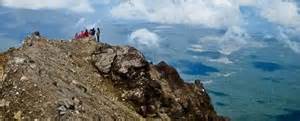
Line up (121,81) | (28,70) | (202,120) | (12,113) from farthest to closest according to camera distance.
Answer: (202,120), (121,81), (28,70), (12,113)

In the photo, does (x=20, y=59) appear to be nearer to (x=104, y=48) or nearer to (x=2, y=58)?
(x=2, y=58)

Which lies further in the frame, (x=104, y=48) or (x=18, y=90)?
(x=104, y=48)

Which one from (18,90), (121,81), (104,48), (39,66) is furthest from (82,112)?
(104,48)

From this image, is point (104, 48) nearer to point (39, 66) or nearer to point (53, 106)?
point (39, 66)

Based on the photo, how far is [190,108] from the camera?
6056cm

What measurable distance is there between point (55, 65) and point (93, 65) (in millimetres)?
6415

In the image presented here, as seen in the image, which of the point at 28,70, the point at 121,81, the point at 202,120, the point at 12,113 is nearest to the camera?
the point at 12,113

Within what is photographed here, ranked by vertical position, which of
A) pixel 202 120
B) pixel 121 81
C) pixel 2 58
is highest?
→ pixel 2 58

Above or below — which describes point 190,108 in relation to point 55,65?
below

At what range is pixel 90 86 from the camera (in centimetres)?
5306

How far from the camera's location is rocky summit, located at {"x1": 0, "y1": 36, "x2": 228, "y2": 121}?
42.8 metres

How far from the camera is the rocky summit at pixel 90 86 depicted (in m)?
42.8

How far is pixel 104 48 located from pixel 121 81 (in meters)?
6.87

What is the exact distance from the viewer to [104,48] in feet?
205
